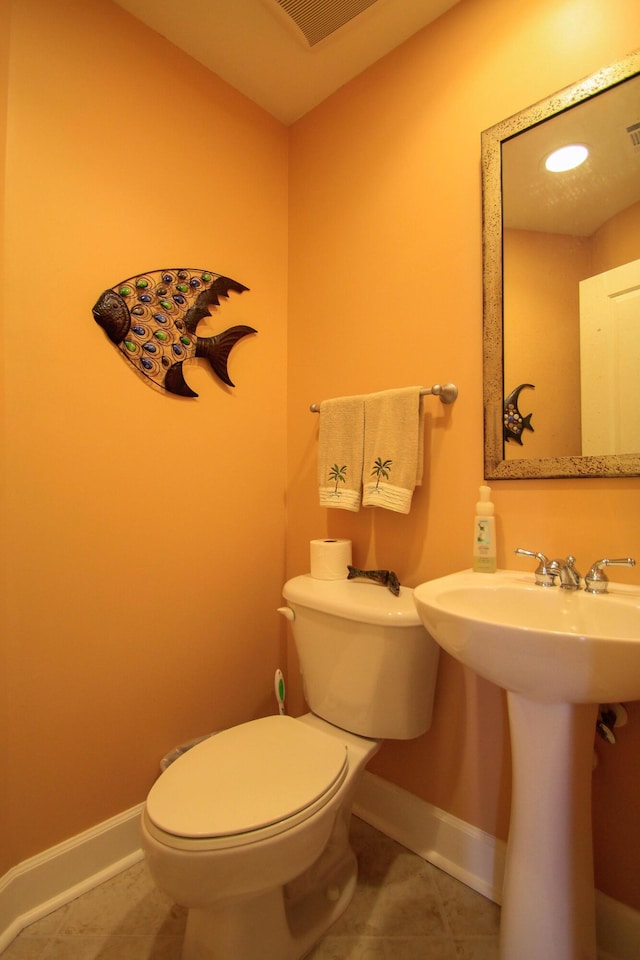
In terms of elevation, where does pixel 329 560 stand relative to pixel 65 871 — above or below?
above

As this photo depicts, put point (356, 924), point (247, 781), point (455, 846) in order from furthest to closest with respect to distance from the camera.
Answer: point (455, 846) → point (356, 924) → point (247, 781)

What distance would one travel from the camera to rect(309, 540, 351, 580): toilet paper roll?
127cm

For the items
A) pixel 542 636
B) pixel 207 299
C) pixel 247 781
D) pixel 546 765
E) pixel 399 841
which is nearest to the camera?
pixel 542 636

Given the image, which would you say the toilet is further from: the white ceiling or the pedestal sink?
the white ceiling

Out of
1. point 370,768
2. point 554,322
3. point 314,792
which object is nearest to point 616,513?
point 554,322

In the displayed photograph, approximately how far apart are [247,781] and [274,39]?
6.67ft

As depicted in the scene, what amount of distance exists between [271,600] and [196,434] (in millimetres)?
680

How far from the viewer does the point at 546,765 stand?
74 cm

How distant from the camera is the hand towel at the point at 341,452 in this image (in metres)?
1.28

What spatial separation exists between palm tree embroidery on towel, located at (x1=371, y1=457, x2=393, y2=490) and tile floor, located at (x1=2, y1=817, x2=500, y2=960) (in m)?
1.05

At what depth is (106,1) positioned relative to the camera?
3.82 ft

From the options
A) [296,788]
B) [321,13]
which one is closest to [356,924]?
[296,788]

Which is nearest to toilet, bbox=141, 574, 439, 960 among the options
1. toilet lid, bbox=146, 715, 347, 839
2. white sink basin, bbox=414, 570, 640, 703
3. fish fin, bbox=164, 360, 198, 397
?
toilet lid, bbox=146, 715, 347, 839

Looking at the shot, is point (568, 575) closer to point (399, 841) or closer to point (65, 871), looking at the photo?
point (399, 841)
